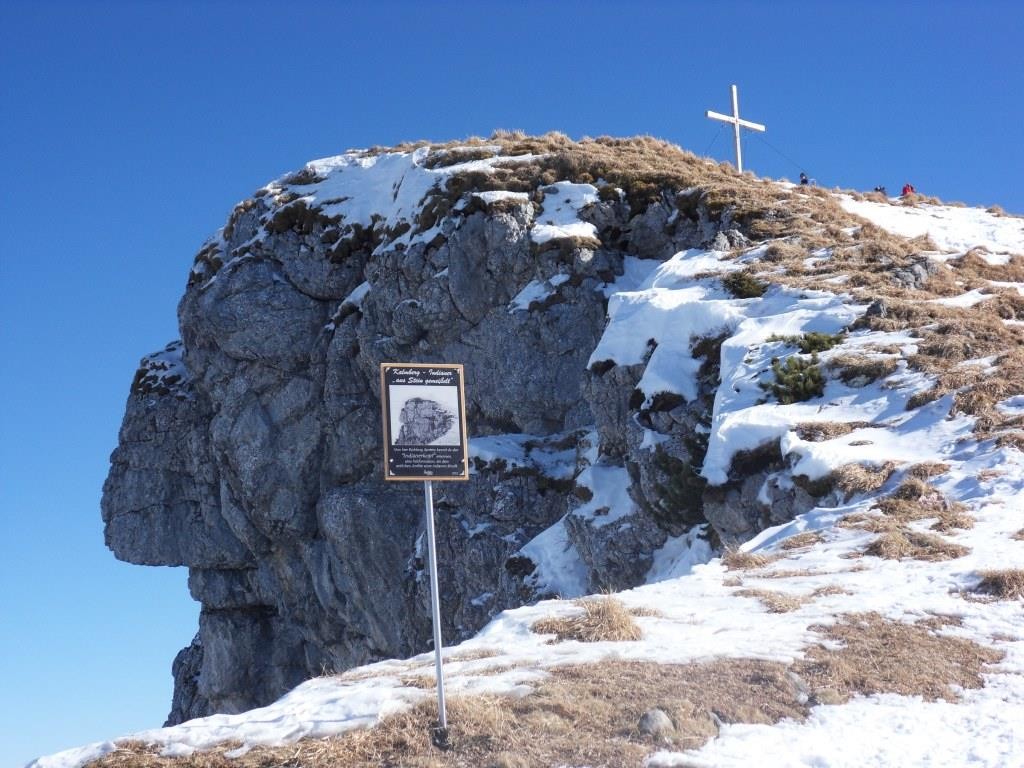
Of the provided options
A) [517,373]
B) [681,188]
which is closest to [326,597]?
[517,373]

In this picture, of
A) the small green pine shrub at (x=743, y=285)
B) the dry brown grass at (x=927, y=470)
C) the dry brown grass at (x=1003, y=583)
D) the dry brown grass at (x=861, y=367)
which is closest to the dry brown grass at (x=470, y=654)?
the dry brown grass at (x=1003, y=583)

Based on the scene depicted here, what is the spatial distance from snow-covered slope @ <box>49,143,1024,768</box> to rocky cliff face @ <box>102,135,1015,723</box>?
13.0 inches

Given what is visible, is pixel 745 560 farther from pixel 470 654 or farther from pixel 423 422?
pixel 423 422

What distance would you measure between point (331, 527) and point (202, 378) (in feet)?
41.5

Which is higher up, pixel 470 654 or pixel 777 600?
pixel 777 600

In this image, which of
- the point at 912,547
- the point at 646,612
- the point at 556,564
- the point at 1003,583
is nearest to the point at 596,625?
the point at 646,612

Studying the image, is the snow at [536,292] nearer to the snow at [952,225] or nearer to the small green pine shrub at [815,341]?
the snow at [952,225]

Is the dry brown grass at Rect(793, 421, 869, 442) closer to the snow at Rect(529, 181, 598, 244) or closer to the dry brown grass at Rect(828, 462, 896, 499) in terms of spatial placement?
the dry brown grass at Rect(828, 462, 896, 499)

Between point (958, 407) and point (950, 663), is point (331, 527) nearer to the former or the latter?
point (958, 407)

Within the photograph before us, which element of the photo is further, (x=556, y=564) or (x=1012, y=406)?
(x=556, y=564)

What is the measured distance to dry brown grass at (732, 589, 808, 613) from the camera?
1153 cm

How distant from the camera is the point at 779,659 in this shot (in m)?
9.62

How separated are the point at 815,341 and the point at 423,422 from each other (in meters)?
14.9

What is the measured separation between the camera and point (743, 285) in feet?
85.4
